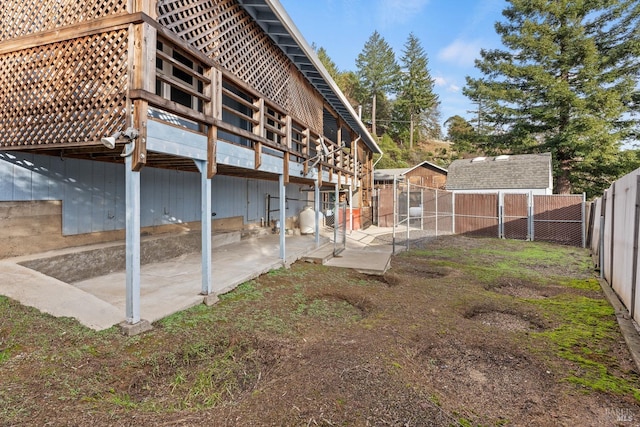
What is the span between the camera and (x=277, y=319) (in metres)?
4.20

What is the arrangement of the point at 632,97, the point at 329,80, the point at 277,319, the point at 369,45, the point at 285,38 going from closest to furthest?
the point at 277,319 < the point at 285,38 < the point at 329,80 < the point at 632,97 < the point at 369,45

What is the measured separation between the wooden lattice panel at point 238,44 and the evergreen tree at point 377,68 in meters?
38.6

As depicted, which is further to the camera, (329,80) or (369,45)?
(369,45)

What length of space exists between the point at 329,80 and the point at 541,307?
25.8 feet

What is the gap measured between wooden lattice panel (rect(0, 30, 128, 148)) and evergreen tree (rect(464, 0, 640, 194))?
22.7m

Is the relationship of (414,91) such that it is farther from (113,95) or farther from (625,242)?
(113,95)

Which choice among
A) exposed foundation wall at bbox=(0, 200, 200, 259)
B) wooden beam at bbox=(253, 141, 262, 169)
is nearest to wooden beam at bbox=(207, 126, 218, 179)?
wooden beam at bbox=(253, 141, 262, 169)

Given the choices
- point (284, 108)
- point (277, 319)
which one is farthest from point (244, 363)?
point (284, 108)

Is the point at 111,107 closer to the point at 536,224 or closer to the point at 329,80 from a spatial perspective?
the point at 329,80

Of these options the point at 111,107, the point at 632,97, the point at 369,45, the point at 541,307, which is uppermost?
the point at 369,45

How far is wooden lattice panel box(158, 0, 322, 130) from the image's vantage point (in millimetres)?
4441

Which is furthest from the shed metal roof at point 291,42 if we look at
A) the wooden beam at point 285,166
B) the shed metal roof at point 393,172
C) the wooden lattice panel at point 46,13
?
the shed metal roof at point 393,172

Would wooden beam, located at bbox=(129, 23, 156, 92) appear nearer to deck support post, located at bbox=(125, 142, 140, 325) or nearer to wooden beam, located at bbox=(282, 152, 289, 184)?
deck support post, located at bbox=(125, 142, 140, 325)

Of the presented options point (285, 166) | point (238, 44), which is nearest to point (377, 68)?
point (285, 166)
